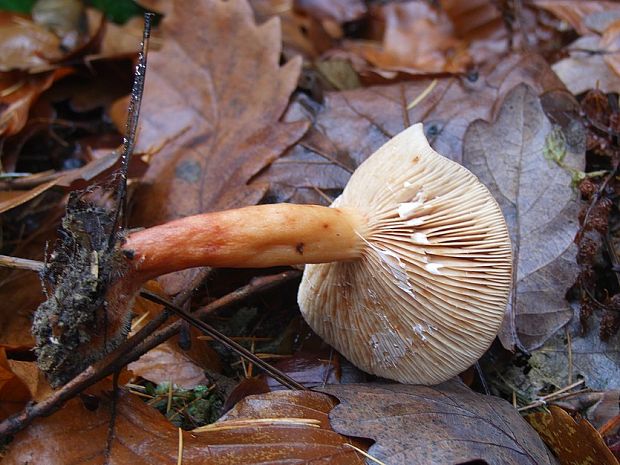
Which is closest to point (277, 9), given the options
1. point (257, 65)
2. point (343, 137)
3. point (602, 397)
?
point (257, 65)

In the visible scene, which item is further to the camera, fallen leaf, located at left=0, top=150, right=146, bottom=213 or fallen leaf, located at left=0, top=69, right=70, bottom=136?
fallen leaf, located at left=0, top=69, right=70, bottom=136

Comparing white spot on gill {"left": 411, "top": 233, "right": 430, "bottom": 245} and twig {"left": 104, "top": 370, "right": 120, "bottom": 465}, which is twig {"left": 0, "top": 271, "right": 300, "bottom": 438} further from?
white spot on gill {"left": 411, "top": 233, "right": 430, "bottom": 245}

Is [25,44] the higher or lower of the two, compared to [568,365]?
higher

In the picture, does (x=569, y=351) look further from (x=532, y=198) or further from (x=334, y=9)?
(x=334, y=9)

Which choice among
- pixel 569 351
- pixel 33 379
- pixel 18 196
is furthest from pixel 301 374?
pixel 18 196

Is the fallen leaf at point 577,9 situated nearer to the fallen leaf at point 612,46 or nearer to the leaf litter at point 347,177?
the leaf litter at point 347,177

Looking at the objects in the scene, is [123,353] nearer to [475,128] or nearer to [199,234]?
[199,234]

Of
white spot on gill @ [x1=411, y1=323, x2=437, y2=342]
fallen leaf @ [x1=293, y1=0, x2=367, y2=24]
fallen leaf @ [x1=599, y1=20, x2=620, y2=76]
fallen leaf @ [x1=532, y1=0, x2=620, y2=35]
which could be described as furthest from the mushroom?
fallen leaf @ [x1=293, y1=0, x2=367, y2=24]
